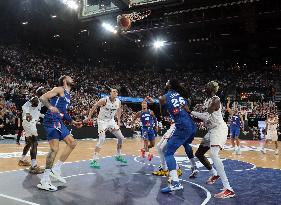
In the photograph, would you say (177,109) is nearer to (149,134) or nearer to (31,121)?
(149,134)

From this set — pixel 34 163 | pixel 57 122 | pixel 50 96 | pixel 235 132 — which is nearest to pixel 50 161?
pixel 57 122

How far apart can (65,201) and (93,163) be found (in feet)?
11.8

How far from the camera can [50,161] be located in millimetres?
6289

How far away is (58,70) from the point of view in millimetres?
31141

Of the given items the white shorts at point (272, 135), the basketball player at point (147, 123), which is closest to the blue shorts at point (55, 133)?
the basketball player at point (147, 123)

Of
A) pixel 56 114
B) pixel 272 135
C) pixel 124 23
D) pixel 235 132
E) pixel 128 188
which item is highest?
pixel 124 23

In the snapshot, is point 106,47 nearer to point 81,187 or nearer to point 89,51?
point 89,51

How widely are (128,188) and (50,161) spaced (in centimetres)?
167

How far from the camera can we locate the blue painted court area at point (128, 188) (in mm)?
5418

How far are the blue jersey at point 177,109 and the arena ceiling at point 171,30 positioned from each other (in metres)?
10.9

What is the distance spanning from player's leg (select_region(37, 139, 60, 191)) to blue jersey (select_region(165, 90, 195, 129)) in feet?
7.93

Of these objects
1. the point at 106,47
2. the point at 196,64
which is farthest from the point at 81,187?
the point at 196,64

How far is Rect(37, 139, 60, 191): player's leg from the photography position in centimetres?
603

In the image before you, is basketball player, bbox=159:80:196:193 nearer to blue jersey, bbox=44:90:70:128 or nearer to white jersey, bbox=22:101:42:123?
blue jersey, bbox=44:90:70:128
